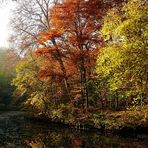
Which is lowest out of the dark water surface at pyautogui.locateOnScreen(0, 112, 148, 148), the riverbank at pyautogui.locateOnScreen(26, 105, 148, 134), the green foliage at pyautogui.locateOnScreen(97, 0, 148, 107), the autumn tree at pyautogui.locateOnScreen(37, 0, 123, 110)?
the dark water surface at pyautogui.locateOnScreen(0, 112, 148, 148)

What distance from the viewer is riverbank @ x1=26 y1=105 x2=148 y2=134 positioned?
2533 centimetres

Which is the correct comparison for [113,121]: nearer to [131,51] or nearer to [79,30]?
[131,51]

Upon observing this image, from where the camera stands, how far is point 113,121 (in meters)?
27.2

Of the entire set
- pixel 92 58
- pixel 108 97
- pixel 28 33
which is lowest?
pixel 108 97

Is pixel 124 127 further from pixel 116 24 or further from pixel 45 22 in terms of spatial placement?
pixel 45 22

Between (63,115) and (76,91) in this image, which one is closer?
(63,115)

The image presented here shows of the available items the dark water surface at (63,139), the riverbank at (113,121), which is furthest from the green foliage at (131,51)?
the dark water surface at (63,139)

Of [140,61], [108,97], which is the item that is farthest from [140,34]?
[108,97]

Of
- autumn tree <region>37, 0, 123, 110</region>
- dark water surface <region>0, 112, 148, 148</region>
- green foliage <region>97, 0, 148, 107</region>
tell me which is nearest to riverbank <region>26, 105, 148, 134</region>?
dark water surface <region>0, 112, 148, 148</region>

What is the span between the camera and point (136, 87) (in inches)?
908

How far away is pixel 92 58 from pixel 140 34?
10.3m

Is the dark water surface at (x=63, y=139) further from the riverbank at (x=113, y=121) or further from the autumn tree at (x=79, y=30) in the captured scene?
the autumn tree at (x=79, y=30)

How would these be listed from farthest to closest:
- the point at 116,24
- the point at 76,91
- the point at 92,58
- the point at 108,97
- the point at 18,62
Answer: the point at 18,62 < the point at 108,97 < the point at 76,91 < the point at 92,58 < the point at 116,24

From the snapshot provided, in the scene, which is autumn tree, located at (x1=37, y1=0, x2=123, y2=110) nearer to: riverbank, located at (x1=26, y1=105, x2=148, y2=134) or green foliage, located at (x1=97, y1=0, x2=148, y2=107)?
Result: riverbank, located at (x1=26, y1=105, x2=148, y2=134)
